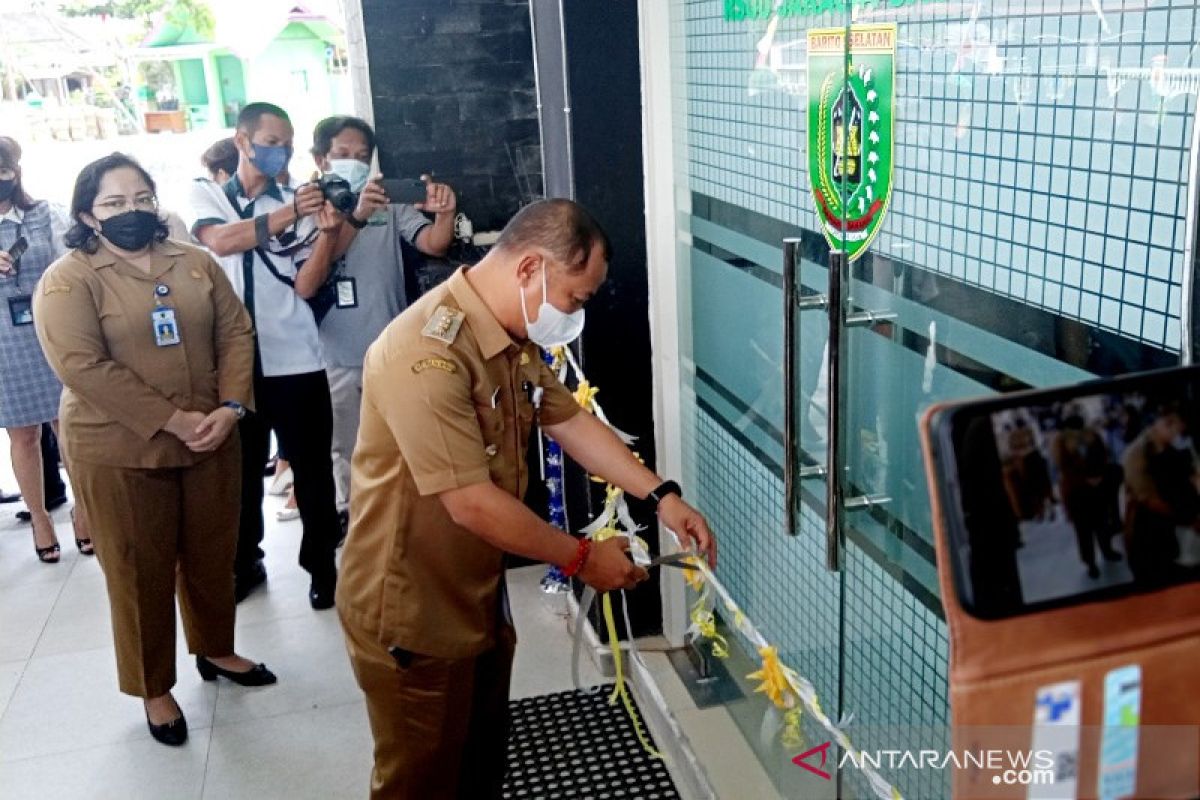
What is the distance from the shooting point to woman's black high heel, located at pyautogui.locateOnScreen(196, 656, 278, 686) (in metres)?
3.17

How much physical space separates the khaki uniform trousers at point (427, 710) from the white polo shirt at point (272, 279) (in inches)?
61.8

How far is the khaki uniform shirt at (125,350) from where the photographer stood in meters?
2.68

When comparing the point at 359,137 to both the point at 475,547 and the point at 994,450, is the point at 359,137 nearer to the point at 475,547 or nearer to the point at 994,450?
the point at 475,547

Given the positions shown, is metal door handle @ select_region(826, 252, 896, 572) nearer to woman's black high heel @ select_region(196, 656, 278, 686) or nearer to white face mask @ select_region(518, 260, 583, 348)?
white face mask @ select_region(518, 260, 583, 348)

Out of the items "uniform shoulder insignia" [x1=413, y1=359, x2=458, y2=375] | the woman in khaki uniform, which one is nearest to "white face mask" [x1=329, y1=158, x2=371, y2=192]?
the woman in khaki uniform

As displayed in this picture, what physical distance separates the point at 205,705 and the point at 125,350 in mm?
1031

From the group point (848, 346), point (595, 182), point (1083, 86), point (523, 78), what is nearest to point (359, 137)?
point (523, 78)

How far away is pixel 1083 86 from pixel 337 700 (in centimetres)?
254

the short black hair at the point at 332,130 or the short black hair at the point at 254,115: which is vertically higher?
the short black hair at the point at 254,115

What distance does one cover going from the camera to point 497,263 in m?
1.92

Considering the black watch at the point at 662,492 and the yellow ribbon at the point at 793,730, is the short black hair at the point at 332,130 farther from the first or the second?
the yellow ribbon at the point at 793,730

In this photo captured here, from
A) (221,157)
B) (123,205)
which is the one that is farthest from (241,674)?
(221,157)

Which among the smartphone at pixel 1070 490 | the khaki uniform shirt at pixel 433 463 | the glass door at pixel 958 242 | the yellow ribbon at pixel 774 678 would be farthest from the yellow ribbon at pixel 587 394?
the smartphone at pixel 1070 490

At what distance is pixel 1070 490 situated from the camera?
0.78 metres
